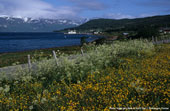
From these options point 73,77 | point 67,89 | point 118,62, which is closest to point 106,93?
point 67,89

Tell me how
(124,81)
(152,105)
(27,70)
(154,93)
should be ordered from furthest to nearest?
(27,70) → (124,81) → (154,93) → (152,105)

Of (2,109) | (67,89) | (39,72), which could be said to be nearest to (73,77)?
(67,89)

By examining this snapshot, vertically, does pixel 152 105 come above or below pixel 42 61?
below

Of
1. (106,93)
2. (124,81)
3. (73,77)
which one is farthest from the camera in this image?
(73,77)

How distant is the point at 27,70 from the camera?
930 cm

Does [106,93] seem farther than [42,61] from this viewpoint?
No

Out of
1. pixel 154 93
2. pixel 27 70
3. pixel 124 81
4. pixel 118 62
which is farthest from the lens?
pixel 118 62

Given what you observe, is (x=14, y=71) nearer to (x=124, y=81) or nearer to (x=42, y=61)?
(x=42, y=61)

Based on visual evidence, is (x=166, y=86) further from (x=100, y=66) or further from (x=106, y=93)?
(x=100, y=66)

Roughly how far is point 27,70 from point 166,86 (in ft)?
23.5

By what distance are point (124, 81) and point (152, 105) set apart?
1913 mm

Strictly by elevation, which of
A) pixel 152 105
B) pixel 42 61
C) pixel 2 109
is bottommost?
pixel 2 109

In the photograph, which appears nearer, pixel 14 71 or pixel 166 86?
pixel 166 86

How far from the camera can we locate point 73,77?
843 cm
